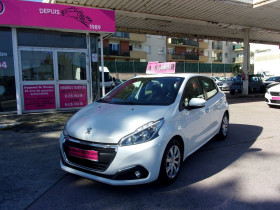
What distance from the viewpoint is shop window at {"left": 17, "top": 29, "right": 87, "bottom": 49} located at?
8477 millimetres

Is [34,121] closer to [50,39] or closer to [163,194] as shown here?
[50,39]

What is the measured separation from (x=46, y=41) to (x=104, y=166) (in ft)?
23.9

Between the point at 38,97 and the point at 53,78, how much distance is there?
35.2 inches

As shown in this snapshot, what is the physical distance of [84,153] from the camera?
307cm

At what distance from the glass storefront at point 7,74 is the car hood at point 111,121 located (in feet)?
19.8

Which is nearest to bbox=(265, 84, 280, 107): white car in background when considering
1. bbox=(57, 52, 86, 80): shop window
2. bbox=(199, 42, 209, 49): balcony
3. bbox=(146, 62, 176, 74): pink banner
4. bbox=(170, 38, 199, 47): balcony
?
bbox=(146, 62, 176, 74): pink banner

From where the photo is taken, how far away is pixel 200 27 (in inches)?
640

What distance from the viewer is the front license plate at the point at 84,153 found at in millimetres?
2988

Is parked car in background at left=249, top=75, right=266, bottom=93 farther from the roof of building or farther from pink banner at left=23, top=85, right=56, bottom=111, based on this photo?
pink banner at left=23, top=85, right=56, bottom=111

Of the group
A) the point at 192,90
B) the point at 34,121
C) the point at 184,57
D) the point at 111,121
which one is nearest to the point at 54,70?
the point at 34,121

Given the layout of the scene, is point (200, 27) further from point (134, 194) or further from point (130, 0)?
point (134, 194)

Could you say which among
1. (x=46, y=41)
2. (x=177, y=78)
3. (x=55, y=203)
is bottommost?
(x=55, y=203)

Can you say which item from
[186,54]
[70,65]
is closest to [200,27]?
[70,65]

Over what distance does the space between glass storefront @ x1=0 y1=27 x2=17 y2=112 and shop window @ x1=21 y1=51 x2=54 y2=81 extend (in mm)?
414
